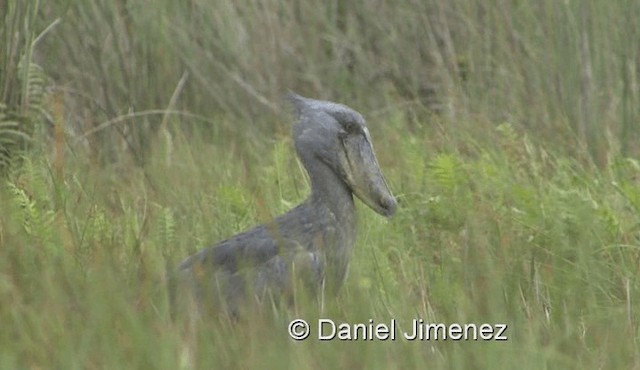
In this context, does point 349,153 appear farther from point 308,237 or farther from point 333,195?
point 308,237

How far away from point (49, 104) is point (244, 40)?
0.99m

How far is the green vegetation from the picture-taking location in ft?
11.0

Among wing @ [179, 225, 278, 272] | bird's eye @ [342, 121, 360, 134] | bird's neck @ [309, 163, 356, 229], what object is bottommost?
wing @ [179, 225, 278, 272]

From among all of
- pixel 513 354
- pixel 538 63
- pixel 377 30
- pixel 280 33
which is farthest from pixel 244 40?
pixel 513 354

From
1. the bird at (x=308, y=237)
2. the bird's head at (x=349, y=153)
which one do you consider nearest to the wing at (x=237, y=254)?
the bird at (x=308, y=237)

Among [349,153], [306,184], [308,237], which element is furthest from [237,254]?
[306,184]

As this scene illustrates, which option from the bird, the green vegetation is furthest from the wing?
the green vegetation

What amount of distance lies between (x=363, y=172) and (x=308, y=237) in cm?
28

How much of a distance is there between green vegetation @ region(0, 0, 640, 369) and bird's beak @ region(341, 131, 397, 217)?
17 cm

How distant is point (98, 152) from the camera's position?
6137mm

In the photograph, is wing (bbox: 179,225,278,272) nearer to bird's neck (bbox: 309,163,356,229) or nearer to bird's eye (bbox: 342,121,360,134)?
bird's neck (bbox: 309,163,356,229)

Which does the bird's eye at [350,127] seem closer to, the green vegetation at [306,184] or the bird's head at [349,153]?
the bird's head at [349,153]

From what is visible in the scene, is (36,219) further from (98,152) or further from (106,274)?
(98,152)

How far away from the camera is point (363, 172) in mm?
4230
